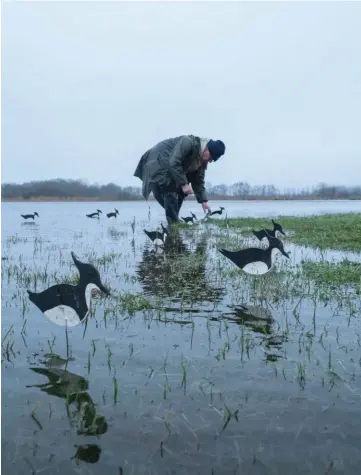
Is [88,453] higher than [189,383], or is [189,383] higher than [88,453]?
[189,383]

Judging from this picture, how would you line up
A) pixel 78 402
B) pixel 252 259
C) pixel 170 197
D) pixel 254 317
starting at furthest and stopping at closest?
pixel 170 197
pixel 252 259
pixel 254 317
pixel 78 402

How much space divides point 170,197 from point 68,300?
307 inches

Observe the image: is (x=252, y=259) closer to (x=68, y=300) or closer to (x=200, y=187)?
(x=68, y=300)

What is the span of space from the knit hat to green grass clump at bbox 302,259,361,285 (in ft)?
9.14

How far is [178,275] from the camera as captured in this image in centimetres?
837

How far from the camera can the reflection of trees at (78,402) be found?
2.99 m

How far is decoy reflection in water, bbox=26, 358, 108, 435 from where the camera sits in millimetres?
3229

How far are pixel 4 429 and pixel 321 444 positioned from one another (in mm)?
2078

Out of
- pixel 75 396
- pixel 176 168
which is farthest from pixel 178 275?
pixel 75 396

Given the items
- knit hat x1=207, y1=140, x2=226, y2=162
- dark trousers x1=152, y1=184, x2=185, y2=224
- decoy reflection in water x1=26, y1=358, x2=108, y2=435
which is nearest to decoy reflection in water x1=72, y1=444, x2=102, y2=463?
decoy reflection in water x1=26, y1=358, x2=108, y2=435

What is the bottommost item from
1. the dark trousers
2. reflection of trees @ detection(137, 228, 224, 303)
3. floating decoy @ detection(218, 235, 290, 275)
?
reflection of trees @ detection(137, 228, 224, 303)

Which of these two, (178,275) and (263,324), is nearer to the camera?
(263,324)

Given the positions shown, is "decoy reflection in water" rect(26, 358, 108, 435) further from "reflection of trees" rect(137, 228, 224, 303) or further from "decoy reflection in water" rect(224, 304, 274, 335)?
"reflection of trees" rect(137, 228, 224, 303)

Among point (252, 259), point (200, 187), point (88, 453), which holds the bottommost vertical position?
point (88, 453)
